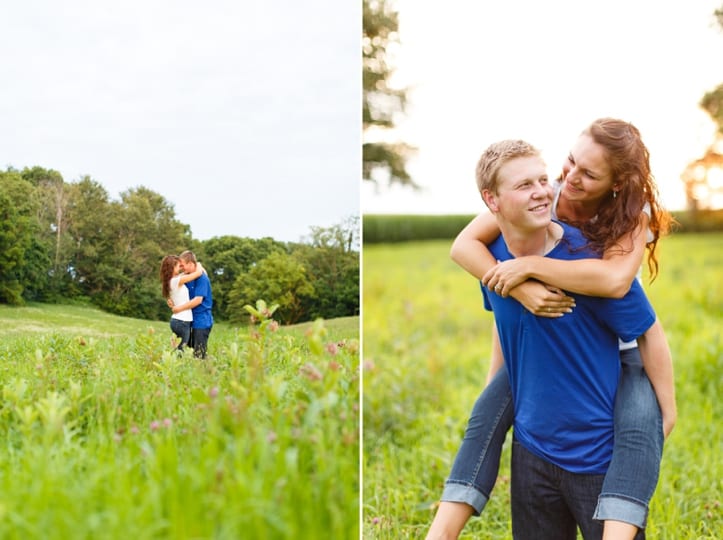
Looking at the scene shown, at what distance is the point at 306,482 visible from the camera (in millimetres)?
2150

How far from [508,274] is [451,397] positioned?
2661 millimetres

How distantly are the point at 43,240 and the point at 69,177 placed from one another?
218mm

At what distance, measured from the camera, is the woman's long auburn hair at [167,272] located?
257 cm

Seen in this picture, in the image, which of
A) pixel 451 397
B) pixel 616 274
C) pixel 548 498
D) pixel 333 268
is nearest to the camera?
pixel 616 274

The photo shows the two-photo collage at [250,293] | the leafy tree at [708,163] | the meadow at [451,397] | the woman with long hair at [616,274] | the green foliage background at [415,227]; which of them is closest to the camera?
the two-photo collage at [250,293]

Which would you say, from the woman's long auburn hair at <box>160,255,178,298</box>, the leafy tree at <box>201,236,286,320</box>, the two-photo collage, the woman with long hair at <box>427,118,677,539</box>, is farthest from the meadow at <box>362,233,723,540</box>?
the woman's long auburn hair at <box>160,255,178,298</box>

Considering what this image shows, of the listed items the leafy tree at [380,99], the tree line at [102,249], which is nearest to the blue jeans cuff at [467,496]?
the tree line at [102,249]

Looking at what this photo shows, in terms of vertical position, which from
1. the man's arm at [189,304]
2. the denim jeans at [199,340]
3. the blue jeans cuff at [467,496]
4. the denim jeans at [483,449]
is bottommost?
the blue jeans cuff at [467,496]

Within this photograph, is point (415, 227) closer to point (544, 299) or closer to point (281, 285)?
point (281, 285)

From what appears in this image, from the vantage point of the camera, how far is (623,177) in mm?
2293

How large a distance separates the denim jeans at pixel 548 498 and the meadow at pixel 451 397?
881 mm

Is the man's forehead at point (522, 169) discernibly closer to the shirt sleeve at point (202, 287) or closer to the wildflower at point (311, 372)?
the wildflower at point (311, 372)

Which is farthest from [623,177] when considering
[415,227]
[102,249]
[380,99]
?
[415,227]

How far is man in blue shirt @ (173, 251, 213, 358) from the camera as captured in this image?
2.57 metres
